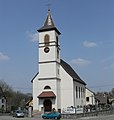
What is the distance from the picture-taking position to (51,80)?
194 feet

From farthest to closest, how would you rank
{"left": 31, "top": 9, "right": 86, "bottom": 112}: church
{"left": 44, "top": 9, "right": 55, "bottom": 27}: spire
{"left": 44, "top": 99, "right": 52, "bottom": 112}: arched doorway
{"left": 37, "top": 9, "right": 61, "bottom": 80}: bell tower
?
{"left": 44, "top": 9, "right": 55, "bottom": 27}: spire
{"left": 37, "top": 9, "right": 61, "bottom": 80}: bell tower
{"left": 44, "top": 99, "right": 52, "bottom": 112}: arched doorway
{"left": 31, "top": 9, "right": 86, "bottom": 112}: church

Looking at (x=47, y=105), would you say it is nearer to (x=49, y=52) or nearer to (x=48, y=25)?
(x=49, y=52)

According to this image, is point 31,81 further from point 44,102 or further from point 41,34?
point 41,34

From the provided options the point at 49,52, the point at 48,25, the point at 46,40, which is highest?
the point at 48,25

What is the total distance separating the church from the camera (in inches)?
2315

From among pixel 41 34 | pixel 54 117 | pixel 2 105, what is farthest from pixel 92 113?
pixel 2 105

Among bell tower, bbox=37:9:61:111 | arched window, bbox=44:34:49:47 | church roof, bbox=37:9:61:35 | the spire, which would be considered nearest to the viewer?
bell tower, bbox=37:9:61:111

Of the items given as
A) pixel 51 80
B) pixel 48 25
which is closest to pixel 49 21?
pixel 48 25

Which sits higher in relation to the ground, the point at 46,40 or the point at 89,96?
the point at 46,40

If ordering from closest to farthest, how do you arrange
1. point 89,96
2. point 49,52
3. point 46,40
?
point 49,52
point 46,40
point 89,96

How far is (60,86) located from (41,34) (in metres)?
12.3

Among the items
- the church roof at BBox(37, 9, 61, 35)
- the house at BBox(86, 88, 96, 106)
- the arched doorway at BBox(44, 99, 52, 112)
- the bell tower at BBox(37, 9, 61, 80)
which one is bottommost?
the arched doorway at BBox(44, 99, 52, 112)

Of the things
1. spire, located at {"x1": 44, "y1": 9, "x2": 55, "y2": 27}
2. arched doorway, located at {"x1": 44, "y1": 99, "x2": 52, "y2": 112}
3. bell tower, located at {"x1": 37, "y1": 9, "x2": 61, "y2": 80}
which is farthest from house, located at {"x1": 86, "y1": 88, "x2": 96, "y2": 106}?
spire, located at {"x1": 44, "y1": 9, "x2": 55, "y2": 27}

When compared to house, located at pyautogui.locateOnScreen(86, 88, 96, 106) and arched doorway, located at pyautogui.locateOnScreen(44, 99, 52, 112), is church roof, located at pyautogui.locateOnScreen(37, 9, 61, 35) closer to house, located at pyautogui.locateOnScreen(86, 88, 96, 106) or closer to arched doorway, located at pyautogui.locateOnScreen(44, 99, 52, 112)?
arched doorway, located at pyautogui.locateOnScreen(44, 99, 52, 112)
